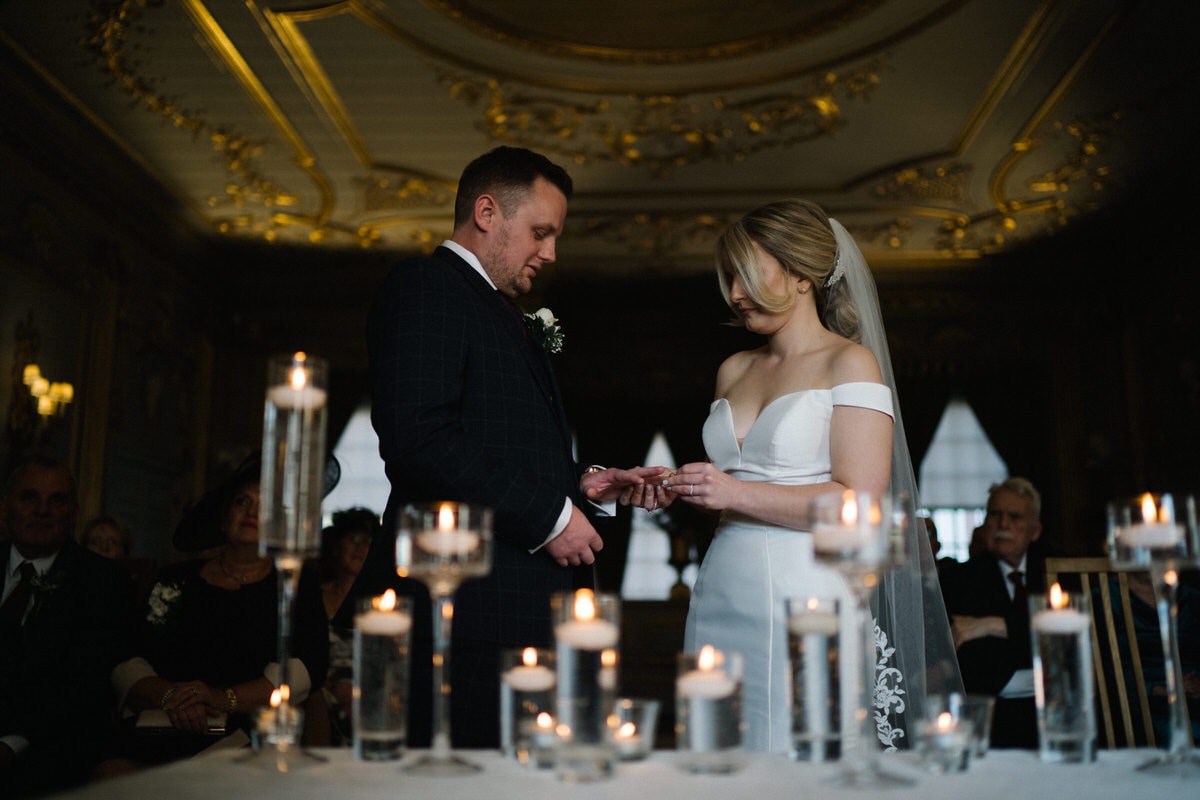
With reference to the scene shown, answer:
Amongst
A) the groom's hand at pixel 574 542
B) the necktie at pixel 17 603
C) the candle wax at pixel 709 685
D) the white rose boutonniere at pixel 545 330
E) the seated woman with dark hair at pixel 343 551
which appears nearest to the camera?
the candle wax at pixel 709 685

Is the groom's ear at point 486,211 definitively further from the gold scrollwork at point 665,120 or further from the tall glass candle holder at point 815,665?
the gold scrollwork at point 665,120

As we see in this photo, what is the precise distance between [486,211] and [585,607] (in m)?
1.50

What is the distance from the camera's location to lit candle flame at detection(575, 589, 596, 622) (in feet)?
3.90

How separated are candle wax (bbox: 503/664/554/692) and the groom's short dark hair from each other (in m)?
1.50

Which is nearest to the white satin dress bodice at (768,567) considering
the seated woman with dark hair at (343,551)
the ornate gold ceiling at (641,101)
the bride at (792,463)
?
→ the bride at (792,463)

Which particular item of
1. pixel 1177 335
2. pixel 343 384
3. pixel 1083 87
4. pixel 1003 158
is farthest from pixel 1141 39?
pixel 343 384

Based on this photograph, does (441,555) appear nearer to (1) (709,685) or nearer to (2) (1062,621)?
(1) (709,685)

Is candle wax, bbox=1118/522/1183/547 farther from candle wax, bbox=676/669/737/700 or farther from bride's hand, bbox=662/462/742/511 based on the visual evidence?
bride's hand, bbox=662/462/742/511

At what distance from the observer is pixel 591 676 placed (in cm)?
113

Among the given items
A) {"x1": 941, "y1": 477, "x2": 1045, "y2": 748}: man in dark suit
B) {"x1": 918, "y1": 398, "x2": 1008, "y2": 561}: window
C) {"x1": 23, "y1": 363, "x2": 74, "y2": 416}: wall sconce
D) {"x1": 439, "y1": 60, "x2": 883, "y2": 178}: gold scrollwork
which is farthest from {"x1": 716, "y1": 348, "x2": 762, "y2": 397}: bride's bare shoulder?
{"x1": 918, "y1": 398, "x2": 1008, "y2": 561}: window

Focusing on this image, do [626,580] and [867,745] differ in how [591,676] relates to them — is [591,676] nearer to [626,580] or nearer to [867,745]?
[867,745]

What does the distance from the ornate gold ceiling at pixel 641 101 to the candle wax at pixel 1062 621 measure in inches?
188

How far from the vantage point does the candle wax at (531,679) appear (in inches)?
48.5

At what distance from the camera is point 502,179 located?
2.54 m
